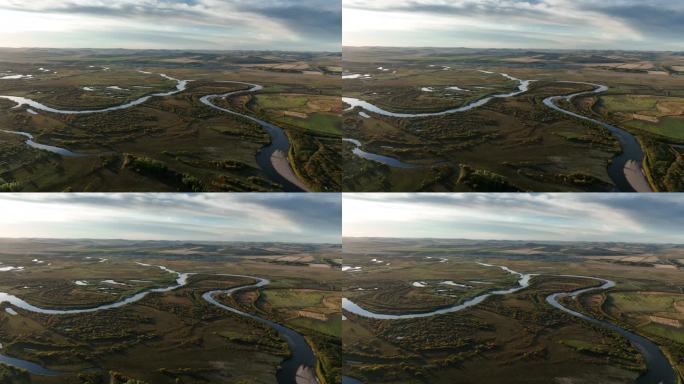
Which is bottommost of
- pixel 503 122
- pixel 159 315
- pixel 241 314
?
pixel 159 315

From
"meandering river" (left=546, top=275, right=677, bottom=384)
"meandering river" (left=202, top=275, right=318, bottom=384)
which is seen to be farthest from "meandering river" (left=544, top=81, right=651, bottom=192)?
"meandering river" (left=202, top=275, right=318, bottom=384)

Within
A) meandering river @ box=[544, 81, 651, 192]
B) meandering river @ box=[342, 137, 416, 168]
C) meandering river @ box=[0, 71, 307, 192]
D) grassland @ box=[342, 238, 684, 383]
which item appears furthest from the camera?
grassland @ box=[342, 238, 684, 383]

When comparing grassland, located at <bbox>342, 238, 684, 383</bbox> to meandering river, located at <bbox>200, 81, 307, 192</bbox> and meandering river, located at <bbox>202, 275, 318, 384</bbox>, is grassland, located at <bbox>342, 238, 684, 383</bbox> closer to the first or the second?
meandering river, located at <bbox>202, 275, 318, 384</bbox>

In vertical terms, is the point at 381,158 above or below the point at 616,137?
below

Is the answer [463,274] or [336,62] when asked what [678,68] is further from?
[336,62]

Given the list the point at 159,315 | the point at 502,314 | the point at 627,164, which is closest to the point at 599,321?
the point at 502,314

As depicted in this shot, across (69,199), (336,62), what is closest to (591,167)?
(336,62)

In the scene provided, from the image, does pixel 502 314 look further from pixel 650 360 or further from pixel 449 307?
pixel 650 360
